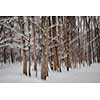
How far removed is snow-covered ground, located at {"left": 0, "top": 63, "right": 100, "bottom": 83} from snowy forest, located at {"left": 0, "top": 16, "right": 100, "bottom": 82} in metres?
0.02

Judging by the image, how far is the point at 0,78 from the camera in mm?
2189

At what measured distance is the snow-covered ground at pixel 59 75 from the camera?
2180 millimetres

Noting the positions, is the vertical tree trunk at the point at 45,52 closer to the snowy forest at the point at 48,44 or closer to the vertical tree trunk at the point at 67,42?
the snowy forest at the point at 48,44

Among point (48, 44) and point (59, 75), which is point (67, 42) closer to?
point (48, 44)

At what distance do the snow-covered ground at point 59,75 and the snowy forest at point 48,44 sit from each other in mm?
17

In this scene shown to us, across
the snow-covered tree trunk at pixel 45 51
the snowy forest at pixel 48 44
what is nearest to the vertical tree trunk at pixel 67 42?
the snowy forest at pixel 48 44

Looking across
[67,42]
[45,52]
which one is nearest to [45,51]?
[45,52]

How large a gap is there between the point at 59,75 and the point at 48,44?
40cm

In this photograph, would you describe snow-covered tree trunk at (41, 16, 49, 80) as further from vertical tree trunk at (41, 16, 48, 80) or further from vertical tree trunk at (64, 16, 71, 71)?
vertical tree trunk at (64, 16, 71, 71)

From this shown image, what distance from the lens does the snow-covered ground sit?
2.18m

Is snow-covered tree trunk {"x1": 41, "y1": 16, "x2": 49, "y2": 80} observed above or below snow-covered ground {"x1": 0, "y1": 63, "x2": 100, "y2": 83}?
above

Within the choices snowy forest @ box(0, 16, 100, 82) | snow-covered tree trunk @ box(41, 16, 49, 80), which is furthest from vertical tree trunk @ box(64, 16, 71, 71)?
snow-covered tree trunk @ box(41, 16, 49, 80)
